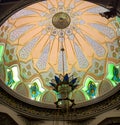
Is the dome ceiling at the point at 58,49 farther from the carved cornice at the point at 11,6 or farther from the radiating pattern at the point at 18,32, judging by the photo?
the carved cornice at the point at 11,6

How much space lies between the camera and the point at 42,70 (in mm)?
17047

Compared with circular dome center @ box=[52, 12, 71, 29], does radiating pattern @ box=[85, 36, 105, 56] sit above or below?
below

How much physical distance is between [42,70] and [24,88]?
4.93 ft

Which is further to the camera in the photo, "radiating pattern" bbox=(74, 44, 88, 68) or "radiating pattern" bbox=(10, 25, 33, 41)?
"radiating pattern" bbox=(74, 44, 88, 68)

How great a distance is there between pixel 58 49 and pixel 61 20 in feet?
4.98

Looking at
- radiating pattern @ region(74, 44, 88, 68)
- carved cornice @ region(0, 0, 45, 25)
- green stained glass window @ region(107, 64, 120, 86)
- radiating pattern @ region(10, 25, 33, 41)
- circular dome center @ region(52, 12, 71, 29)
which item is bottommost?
green stained glass window @ region(107, 64, 120, 86)

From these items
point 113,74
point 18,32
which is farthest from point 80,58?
point 18,32

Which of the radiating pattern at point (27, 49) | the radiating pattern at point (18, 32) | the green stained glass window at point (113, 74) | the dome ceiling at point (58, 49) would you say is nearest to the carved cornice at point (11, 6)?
the dome ceiling at point (58, 49)

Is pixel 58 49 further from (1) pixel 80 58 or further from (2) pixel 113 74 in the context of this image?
(2) pixel 113 74

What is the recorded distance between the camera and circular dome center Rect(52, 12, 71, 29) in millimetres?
16453

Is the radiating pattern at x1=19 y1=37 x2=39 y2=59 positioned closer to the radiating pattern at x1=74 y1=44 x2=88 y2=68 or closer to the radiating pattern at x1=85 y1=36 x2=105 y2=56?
the radiating pattern at x1=74 y1=44 x2=88 y2=68

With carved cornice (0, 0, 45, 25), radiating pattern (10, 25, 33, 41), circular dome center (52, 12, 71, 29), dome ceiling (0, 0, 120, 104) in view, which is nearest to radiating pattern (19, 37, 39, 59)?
dome ceiling (0, 0, 120, 104)

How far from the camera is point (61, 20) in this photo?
16.6 m

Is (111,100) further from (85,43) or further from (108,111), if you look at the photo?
(85,43)
